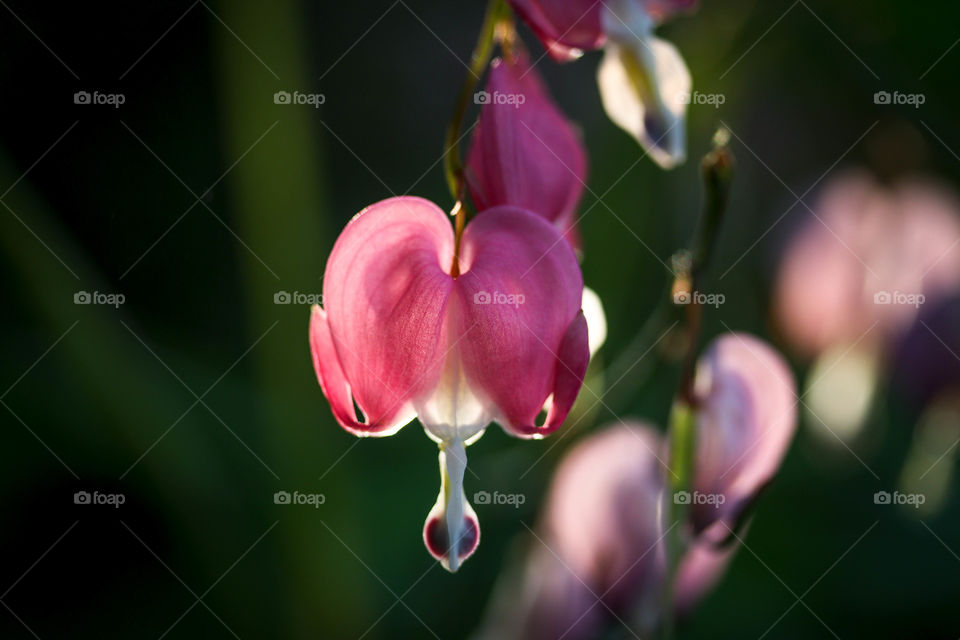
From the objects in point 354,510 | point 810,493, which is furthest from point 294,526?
point 810,493

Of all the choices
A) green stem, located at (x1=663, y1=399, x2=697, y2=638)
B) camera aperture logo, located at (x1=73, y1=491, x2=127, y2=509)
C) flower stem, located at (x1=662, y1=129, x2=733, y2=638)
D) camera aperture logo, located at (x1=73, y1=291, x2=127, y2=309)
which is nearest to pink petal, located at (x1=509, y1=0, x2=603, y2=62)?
flower stem, located at (x1=662, y1=129, x2=733, y2=638)

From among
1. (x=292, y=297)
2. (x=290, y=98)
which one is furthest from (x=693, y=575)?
(x=290, y=98)

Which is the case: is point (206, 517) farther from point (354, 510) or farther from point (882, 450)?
point (882, 450)

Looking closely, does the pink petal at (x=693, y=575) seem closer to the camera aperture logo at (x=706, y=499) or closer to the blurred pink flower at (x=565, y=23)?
the camera aperture logo at (x=706, y=499)

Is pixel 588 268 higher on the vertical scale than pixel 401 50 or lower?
lower

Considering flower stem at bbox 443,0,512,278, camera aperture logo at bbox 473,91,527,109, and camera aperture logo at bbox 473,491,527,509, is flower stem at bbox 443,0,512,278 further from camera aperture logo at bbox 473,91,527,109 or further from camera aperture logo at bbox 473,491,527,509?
camera aperture logo at bbox 473,491,527,509

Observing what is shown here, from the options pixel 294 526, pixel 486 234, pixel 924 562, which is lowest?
pixel 924 562

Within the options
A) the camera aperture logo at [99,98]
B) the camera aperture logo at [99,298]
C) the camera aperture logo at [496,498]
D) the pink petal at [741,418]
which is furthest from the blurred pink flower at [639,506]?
the camera aperture logo at [99,98]
